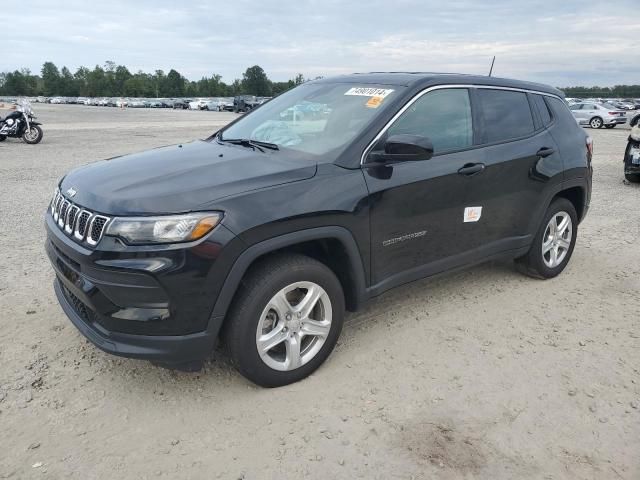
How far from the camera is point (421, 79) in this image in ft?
12.2

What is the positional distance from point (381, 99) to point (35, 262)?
3665mm

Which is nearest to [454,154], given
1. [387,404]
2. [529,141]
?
[529,141]

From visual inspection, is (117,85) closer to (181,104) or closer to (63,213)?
(181,104)

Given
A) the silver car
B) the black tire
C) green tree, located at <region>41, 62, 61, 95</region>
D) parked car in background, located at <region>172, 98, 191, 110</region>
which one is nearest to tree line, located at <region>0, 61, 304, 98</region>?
green tree, located at <region>41, 62, 61, 95</region>

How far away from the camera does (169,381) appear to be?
3.22 meters

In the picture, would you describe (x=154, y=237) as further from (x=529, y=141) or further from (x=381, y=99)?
(x=529, y=141)

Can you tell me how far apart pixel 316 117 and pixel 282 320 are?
153 cm

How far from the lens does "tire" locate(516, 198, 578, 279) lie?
4.72m

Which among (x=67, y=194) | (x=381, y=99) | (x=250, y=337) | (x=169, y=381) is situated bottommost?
(x=169, y=381)

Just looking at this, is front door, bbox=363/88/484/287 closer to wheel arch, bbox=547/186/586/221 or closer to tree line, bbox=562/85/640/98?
wheel arch, bbox=547/186/586/221

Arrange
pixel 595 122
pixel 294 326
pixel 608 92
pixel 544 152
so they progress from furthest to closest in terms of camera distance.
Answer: pixel 608 92 → pixel 595 122 → pixel 544 152 → pixel 294 326

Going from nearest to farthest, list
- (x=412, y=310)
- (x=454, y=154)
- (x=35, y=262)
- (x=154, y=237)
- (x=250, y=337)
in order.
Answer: (x=154, y=237) < (x=250, y=337) < (x=454, y=154) < (x=412, y=310) < (x=35, y=262)

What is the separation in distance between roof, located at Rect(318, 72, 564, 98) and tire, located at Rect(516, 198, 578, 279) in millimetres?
1146

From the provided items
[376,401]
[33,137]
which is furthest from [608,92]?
[376,401]
